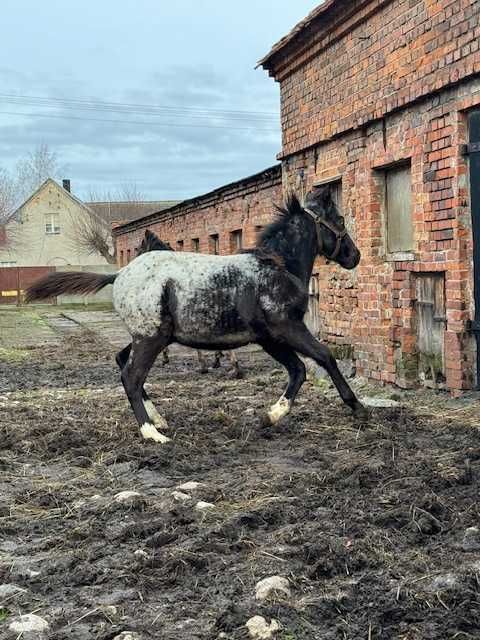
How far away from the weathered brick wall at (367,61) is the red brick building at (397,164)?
0.02 m

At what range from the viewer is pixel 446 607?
3.16m

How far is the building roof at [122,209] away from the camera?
209 ft

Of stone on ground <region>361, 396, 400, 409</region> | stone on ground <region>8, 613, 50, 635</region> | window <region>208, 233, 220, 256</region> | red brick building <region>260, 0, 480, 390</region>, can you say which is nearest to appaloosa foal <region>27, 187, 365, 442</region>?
stone on ground <region>361, 396, 400, 409</region>

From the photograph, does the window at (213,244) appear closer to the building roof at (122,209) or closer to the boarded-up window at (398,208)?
the boarded-up window at (398,208)

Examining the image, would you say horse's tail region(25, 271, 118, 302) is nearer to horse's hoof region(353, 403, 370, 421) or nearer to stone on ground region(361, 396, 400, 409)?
horse's hoof region(353, 403, 370, 421)

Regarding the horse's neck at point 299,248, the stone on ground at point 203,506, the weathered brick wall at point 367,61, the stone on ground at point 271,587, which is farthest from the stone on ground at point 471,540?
the weathered brick wall at point 367,61

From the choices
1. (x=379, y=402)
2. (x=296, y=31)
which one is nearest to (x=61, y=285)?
(x=379, y=402)

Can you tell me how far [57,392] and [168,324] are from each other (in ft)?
12.0

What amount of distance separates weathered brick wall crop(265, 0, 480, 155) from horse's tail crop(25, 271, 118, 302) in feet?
12.7

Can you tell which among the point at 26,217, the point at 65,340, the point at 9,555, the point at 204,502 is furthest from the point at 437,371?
the point at 26,217

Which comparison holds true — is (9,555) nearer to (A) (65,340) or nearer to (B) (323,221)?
(B) (323,221)

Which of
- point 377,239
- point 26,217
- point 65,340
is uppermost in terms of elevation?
point 26,217

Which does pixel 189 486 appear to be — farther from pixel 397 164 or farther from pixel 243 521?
pixel 397 164

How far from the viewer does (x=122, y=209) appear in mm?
64812
